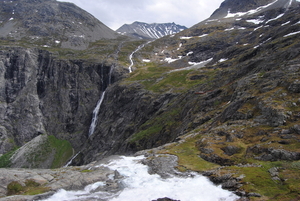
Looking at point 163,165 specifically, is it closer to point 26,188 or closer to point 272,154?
point 272,154

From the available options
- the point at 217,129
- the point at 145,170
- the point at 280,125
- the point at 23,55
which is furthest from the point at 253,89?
the point at 23,55

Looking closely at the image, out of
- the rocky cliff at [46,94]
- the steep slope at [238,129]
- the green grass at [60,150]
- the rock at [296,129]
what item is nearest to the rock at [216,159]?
the steep slope at [238,129]

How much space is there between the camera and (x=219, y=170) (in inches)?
747

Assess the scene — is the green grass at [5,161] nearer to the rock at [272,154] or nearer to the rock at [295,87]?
the rock at [272,154]

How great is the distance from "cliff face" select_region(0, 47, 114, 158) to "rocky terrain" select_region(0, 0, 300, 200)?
0.63m

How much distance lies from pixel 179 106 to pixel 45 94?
10923cm

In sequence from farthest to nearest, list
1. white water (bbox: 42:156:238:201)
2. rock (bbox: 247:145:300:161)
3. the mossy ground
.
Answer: rock (bbox: 247:145:300:161), the mossy ground, white water (bbox: 42:156:238:201)

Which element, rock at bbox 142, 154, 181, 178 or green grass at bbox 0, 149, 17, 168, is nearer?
rock at bbox 142, 154, 181, 178

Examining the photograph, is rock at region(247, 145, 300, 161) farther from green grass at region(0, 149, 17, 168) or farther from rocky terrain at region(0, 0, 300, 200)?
green grass at region(0, 149, 17, 168)

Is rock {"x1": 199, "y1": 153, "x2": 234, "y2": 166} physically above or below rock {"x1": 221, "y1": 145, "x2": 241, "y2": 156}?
below

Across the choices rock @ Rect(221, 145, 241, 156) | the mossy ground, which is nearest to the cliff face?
the mossy ground

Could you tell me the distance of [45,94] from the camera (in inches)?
5300

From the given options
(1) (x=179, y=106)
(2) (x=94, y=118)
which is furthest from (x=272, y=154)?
(2) (x=94, y=118)

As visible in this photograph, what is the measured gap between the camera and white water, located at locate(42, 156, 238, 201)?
50.4 feet
